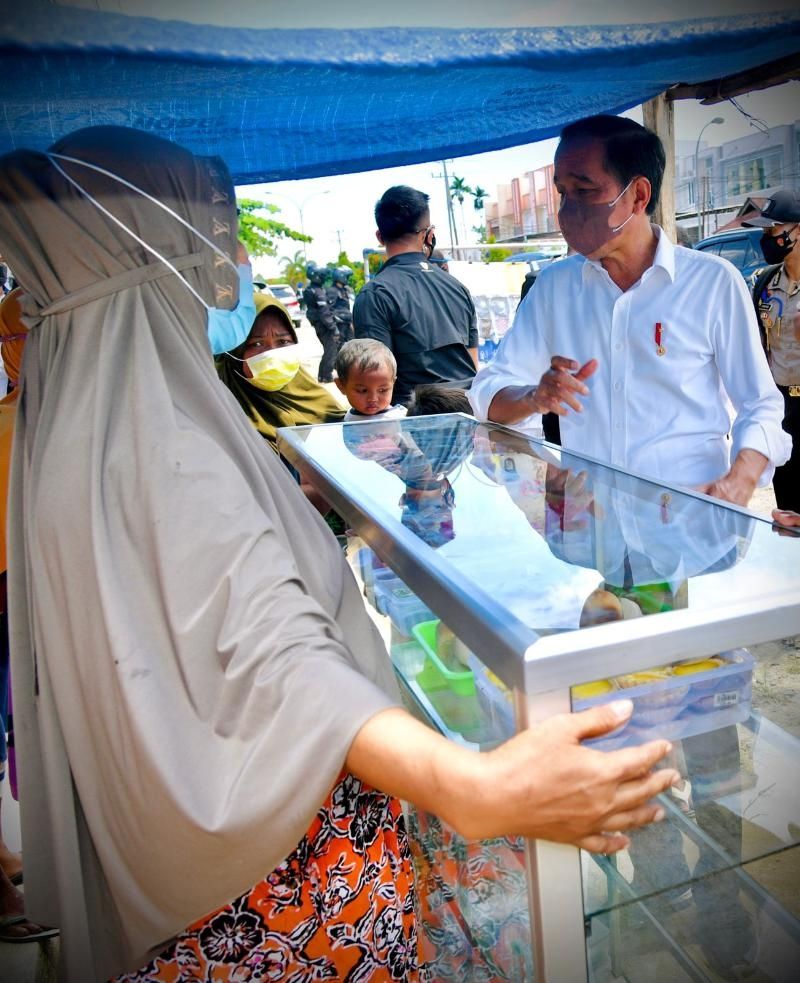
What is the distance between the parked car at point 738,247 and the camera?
797cm

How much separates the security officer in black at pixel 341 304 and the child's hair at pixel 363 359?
7.79 meters

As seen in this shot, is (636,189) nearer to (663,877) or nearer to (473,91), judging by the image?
(473,91)

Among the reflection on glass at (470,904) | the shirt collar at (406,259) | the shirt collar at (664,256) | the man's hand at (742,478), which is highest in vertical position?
the shirt collar at (406,259)

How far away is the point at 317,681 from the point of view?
0.86 meters

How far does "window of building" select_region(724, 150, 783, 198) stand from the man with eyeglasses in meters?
1.74

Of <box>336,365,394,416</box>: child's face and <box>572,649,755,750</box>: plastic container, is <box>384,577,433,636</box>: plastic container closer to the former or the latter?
<box>572,649,755,750</box>: plastic container

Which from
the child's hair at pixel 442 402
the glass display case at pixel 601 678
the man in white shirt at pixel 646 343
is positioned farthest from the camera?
the child's hair at pixel 442 402

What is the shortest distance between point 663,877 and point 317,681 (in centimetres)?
95

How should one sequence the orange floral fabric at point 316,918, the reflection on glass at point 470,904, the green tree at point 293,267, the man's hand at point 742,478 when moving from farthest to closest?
the green tree at point 293,267, the man's hand at point 742,478, the reflection on glass at point 470,904, the orange floral fabric at point 316,918

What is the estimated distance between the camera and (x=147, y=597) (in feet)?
3.19

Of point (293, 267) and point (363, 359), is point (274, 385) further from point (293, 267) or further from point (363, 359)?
point (293, 267)

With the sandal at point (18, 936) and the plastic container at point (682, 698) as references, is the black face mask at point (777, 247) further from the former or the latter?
the sandal at point (18, 936)

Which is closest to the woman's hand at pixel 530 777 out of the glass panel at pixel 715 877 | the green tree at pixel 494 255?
the glass panel at pixel 715 877

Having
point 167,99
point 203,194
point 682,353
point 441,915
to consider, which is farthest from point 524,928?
point 682,353
